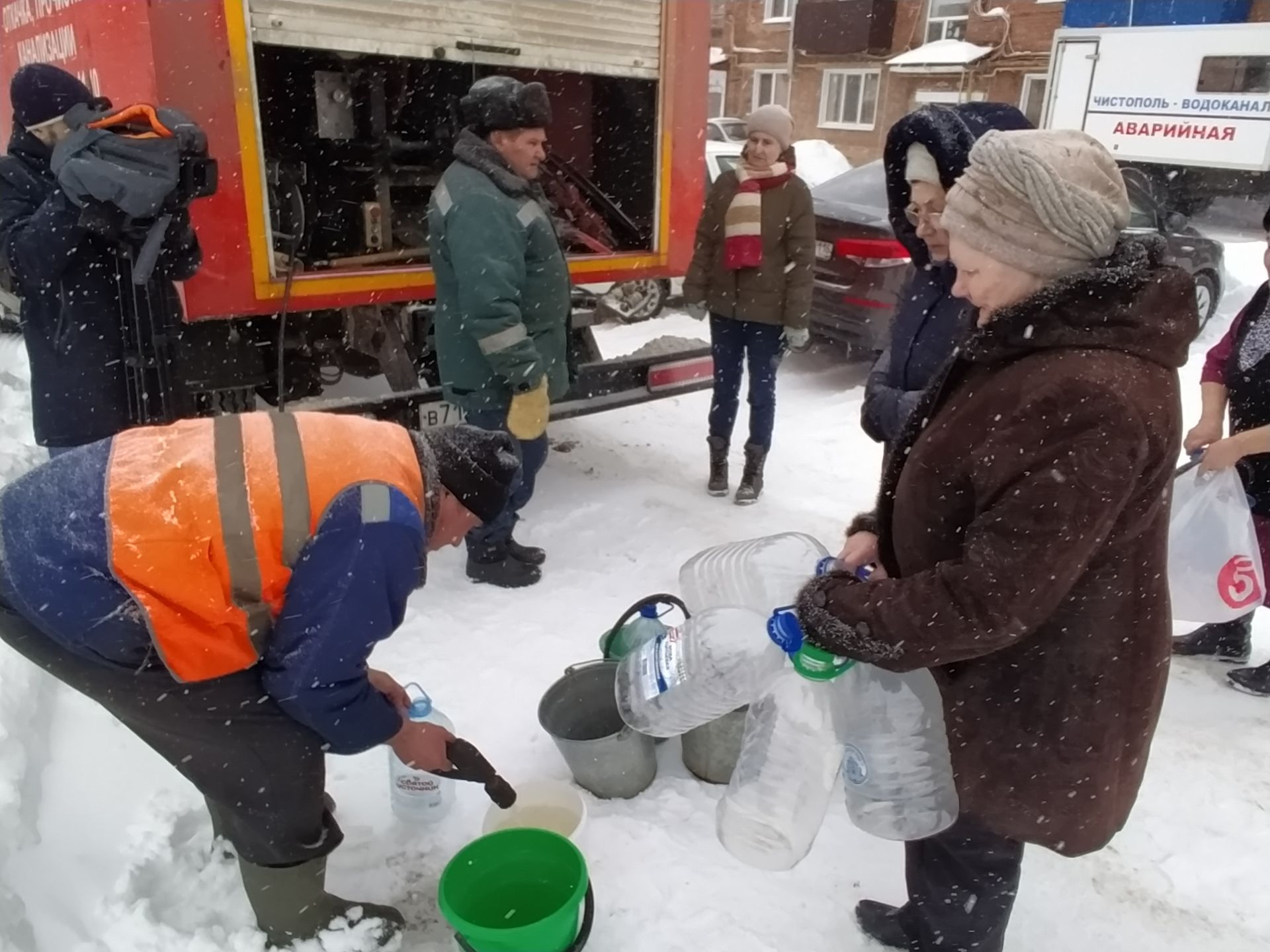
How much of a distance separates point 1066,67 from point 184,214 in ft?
45.0

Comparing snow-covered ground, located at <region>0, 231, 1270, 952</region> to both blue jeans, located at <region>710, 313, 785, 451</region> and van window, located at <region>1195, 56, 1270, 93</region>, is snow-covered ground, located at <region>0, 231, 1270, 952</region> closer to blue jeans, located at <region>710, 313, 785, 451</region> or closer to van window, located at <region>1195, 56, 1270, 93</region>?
blue jeans, located at <region>710, 313, 785, 451</region>

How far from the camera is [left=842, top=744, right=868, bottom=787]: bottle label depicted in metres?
2.00

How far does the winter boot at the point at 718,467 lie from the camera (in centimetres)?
495

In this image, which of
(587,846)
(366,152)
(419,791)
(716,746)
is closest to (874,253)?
(366,152)

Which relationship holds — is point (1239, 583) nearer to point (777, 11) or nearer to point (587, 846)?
point (587, 846)

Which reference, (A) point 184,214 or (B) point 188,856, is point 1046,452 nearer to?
(B) point 188,856

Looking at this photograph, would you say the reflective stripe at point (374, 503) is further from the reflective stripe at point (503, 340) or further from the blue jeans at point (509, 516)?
the blue jeans at point (509, 516)

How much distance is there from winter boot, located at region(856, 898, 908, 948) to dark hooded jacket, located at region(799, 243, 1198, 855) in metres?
0.69

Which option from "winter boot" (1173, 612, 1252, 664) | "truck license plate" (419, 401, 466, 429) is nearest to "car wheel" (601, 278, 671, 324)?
"truck license plate" (419, 401, 466, 429)

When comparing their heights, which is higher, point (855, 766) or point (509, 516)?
point (855, 766)

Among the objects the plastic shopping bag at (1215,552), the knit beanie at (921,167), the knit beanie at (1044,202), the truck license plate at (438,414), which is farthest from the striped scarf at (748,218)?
the knit beanie at (1044,202)

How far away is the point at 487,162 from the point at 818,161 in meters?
16.6

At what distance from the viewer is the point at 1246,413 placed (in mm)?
A: 3162

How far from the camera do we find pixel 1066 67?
1334 cm
